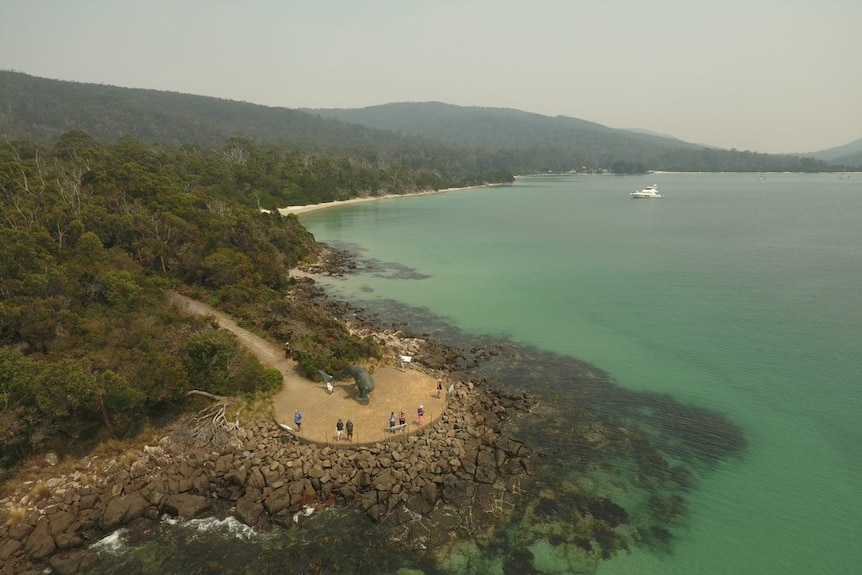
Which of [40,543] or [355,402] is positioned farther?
[355,402]

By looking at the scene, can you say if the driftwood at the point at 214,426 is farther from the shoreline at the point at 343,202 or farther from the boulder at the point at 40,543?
the shoreline at the point at 343,202

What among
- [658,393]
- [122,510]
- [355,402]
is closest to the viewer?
[122,510]

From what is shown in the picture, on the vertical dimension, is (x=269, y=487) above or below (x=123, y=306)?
below

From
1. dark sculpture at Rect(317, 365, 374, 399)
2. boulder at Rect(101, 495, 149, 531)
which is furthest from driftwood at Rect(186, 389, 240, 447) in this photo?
dark sculpture at Rect(317, 365, 374, 399)

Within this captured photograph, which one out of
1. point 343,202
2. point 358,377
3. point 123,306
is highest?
point 123,306

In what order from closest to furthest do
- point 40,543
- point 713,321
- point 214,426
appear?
point 40,543, point 214,426, point 713,321

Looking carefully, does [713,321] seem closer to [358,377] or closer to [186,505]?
[358,377]

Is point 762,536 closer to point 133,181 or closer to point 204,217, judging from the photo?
point 204,217

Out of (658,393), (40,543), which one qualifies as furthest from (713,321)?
(40,543)
